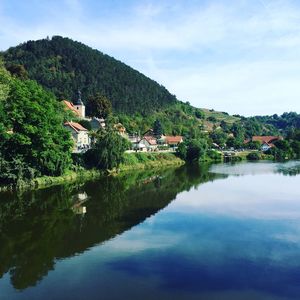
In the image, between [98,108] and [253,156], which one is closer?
[98,108]

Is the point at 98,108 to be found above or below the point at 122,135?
above

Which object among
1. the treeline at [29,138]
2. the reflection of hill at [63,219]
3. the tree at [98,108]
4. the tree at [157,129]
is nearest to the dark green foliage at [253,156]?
the tree at [157,129]

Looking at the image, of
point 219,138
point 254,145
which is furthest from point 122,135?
point 219,138

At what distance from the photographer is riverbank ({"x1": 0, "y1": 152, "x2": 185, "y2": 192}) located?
4288cm

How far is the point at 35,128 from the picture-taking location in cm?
4234

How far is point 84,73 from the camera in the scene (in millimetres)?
132125

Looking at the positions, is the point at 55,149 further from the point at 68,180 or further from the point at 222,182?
the point at 222,182

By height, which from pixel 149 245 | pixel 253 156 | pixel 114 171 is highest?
pixel 253 156

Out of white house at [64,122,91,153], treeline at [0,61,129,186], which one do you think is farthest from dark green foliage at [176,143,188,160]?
treeline at [0,61,129,186]

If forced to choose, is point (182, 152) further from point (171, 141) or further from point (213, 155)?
point (171, 141)

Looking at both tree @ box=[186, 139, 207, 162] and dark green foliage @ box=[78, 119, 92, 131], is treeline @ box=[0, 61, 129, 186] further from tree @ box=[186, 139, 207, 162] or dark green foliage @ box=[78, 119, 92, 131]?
tree @ box=[186, 139, 207, 162]

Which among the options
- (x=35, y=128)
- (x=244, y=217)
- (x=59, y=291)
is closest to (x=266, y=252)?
(x=244, y=217)

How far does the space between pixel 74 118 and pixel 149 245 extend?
60.2 metres

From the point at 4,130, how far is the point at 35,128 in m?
3.30
